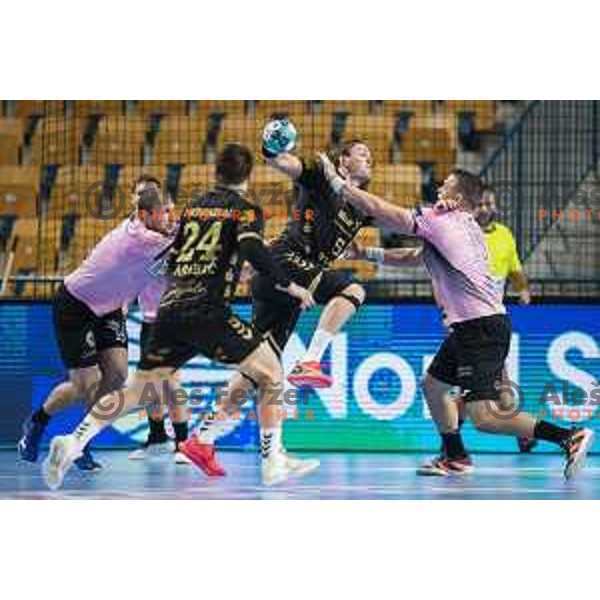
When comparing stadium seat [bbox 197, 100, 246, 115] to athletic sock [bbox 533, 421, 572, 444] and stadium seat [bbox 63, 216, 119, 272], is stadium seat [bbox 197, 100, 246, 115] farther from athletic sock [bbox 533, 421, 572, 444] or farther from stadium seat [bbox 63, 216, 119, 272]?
athletic sock [bbox 533, 421, 572, 444]

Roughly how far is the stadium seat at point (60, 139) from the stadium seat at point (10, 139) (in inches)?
29.1

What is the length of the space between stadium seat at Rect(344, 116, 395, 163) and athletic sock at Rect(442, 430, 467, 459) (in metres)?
4.55

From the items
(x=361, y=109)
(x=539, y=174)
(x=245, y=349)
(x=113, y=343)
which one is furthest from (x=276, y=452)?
(x=361, y=109)

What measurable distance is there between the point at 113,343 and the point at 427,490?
94.3 inches

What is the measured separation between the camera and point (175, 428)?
12.5 metres

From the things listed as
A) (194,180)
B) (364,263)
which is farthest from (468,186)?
(194,180)

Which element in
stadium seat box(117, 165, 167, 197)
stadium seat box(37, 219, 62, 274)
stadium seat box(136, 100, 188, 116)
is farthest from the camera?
stadium seat box(136, 100, 188, 116)

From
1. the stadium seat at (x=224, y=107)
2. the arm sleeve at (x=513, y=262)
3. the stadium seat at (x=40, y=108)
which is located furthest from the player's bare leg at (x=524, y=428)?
the stadium seat at (x=40, y=108)

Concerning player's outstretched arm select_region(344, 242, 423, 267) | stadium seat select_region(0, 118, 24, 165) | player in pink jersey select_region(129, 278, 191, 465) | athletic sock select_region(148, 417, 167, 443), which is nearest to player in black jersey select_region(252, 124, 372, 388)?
player's outstretched arm select_region(344, 242, 423, 267)

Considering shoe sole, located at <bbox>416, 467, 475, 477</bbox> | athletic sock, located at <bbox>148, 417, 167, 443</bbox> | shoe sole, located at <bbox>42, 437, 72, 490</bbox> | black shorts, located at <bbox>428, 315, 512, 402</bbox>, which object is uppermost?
black shorts, located at <bbox>428, 315, 512, 402</bbox>

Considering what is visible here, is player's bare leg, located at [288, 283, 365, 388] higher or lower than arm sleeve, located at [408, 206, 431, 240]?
lower

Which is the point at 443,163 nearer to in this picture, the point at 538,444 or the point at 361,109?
the point at 361,109

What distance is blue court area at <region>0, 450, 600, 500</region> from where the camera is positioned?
10391 millimetres

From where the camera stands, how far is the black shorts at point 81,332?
38.1ft
